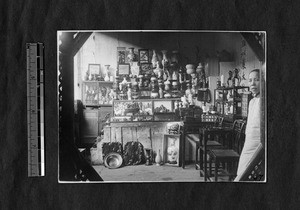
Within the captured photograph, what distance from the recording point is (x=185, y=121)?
109 centimetres

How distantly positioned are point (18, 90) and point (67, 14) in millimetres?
309

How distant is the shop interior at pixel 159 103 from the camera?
108 cm

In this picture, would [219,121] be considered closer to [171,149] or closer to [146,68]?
[171,149]

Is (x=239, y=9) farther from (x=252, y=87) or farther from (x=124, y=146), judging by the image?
(x=124, y=146)

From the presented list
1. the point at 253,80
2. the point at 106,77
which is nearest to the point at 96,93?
the point at 106,77

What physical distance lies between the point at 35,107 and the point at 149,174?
450 millimetres

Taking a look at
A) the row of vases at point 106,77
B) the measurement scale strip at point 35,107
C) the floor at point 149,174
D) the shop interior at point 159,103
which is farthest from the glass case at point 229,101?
the measurement scale strip at point 35,107

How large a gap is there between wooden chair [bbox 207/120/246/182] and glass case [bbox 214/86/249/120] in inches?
1.3

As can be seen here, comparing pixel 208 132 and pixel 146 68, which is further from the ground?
pixel 146 68

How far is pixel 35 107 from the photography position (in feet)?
3.59

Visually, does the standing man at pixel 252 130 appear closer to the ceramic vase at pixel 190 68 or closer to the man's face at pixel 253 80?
the man's face at pixel 253 80

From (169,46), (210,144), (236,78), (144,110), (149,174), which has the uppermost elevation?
(169,46)

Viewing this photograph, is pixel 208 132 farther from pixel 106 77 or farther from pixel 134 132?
pixel 106 77

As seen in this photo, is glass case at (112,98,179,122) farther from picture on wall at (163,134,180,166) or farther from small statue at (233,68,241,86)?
small statue at (233,68,241,86)
